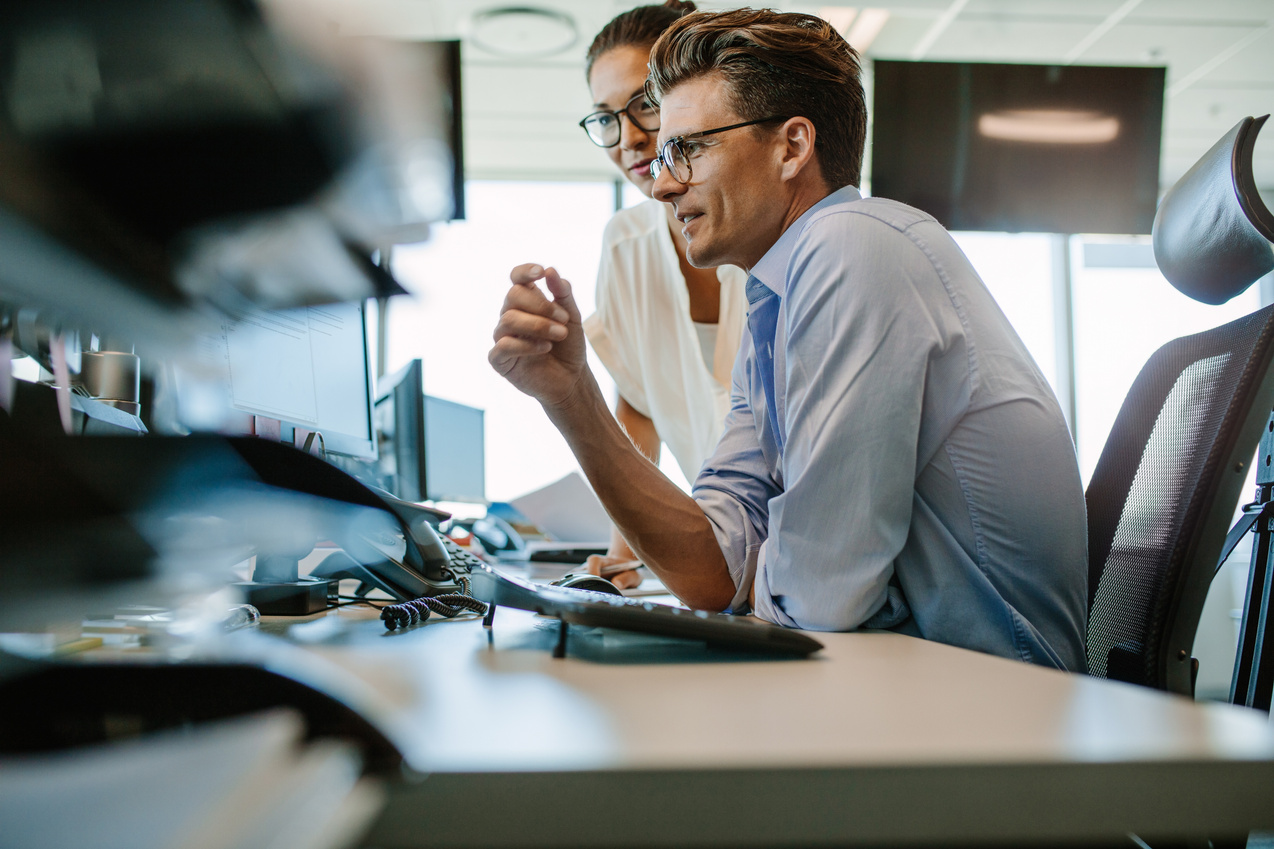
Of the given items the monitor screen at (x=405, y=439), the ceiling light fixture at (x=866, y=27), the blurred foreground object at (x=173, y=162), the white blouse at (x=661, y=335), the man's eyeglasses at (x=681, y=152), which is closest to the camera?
the blurred foreground object at (x=173, y=162)

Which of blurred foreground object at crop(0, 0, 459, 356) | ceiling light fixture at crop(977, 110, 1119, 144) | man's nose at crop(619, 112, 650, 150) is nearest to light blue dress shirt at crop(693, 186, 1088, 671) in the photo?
blurred foreground object at crop(0, 0, 459, 356)

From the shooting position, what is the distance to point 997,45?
3396mm

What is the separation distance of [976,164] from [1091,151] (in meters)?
0.44

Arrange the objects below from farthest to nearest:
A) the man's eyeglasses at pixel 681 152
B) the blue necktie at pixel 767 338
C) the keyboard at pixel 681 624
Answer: the man's eyeglasses at pixel 681 152 < the blue necktie at pixel 767 338 < the keyboard at pixel 681 624

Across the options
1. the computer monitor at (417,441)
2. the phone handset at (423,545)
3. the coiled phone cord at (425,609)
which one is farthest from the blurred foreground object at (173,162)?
the computer monitor at (417,441)

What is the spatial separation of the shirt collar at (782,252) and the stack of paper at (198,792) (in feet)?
2.52

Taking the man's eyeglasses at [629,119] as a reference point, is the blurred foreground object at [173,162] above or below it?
below

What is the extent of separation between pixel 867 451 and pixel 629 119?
3.90 ft

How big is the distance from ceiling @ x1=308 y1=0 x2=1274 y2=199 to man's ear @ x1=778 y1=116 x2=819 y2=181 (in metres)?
2.19

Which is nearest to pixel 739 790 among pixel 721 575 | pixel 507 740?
pixel 507 740

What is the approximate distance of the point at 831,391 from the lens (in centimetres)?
70

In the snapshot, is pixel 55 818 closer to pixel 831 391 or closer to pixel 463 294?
pixel 831 391

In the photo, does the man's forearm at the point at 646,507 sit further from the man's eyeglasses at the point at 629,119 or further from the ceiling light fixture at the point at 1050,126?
the ceiling light fixture at the point at 1050,126

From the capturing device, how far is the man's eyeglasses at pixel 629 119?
1613mm
